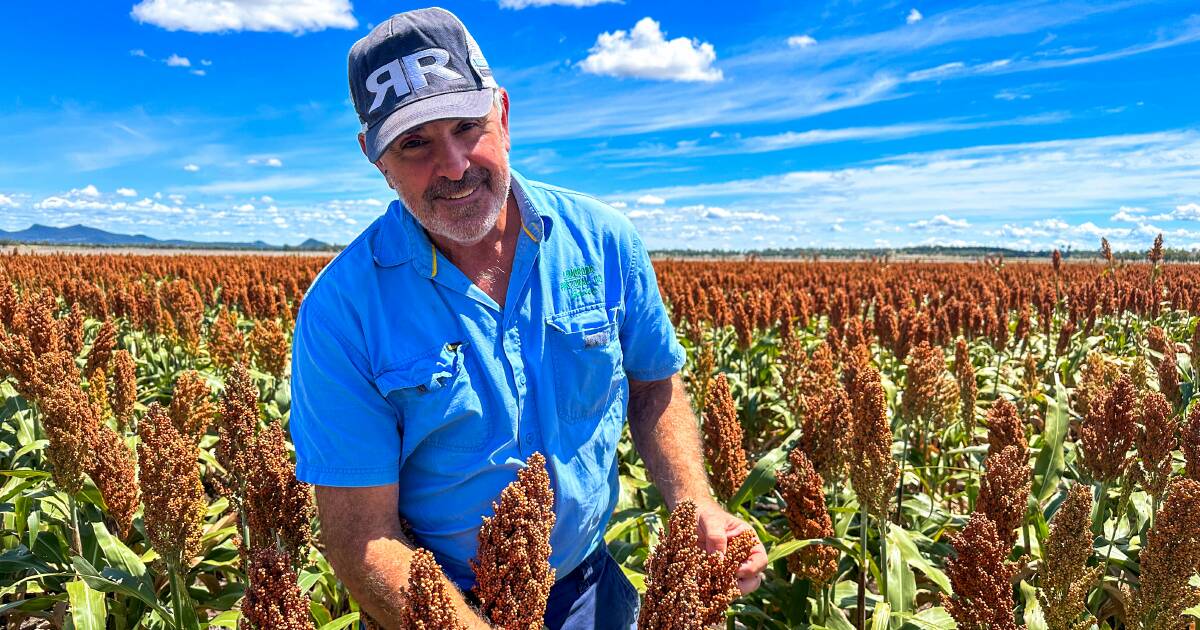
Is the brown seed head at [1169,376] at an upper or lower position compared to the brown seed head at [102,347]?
lower

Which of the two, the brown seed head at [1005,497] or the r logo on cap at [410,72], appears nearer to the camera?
the brown seed head at [1005,497]

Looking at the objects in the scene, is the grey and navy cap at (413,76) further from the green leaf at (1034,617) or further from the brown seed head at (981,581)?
the green leaf at (1034,617)

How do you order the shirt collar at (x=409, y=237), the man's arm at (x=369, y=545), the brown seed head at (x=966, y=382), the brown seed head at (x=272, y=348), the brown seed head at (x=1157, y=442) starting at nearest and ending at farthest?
the man's arm at (x=369, y=545) < the shirt collar at (x=409, y=237) < the brown seed head at (x=1157, y=442) < the brown seed head at (x=966, y=382) < the brown seed head at (x=272, y=348)

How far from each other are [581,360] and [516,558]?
129 cm

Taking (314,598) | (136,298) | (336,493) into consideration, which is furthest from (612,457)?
(136,298)

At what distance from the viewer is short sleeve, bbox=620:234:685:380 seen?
2637mm

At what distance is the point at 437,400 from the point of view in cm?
209

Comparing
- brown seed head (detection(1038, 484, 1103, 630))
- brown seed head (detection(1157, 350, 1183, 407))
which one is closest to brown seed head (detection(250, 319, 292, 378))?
brown seed head (detection(1038, 484, 1103, 630))

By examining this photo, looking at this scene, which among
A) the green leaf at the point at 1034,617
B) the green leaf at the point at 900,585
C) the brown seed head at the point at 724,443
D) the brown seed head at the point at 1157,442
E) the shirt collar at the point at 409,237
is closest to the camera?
the shirt collar at the point at 409,237

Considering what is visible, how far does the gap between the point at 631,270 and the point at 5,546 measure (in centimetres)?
382

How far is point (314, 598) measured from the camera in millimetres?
3553

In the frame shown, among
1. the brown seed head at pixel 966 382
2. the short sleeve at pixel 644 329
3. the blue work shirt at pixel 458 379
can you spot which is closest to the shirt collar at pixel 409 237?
the blue work shirt at pixel 458 379

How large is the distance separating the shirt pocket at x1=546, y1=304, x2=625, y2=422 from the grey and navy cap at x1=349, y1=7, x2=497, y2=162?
0.71m

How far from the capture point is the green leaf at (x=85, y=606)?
2.55 metres
